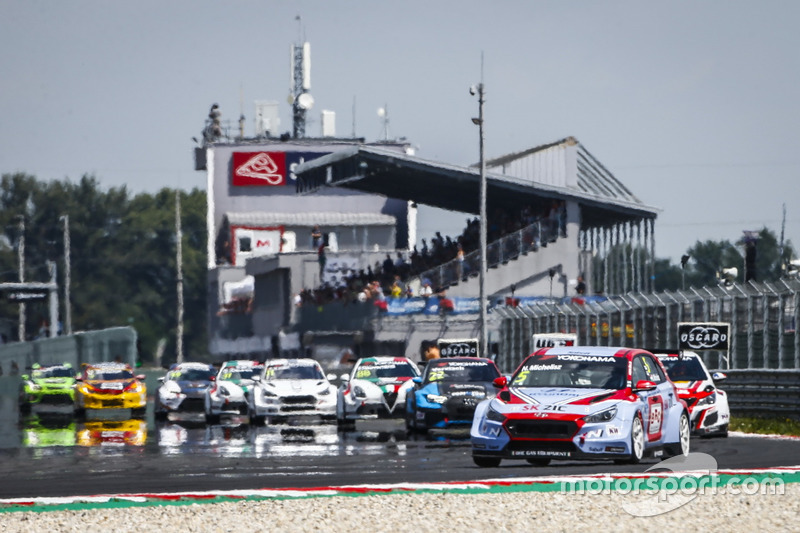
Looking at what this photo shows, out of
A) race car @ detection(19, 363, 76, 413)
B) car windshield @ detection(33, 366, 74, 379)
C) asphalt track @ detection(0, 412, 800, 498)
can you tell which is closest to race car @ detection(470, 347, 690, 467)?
asphalt track @ detection(0, 412, 800, 498)

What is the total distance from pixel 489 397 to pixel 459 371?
78.7 inches

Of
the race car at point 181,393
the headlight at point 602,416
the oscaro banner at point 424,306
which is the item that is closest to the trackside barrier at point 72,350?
the oscaro banner at point 424,306

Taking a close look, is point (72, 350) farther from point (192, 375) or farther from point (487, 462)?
point (487, 462)

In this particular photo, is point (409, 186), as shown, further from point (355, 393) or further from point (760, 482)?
point (760, 482)

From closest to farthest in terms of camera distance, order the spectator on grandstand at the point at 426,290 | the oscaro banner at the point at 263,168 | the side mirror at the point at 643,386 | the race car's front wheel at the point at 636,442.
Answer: the race car's front wheel at the point at 636,442, the side mirror at the point at 643,386, the spectator on grandstand at the point at 426,290, the oscaro banner at the point at 263,168

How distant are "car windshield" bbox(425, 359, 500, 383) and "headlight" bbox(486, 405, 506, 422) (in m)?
9.29

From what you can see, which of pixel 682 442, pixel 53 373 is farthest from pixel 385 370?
pixel 53 373

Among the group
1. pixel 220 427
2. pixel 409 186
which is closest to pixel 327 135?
pixel 409 186

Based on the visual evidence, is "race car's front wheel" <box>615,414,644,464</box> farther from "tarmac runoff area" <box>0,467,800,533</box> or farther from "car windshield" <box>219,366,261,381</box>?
"car windshield" <box>219,366,261,381</box>

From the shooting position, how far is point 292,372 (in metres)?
32.1

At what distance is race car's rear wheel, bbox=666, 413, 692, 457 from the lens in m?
17.9

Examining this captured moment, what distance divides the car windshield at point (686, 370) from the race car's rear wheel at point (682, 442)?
19.3 ft

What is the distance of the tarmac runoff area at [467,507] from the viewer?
11.3 m

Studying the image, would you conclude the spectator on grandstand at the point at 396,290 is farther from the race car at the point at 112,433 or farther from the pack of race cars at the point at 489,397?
the race car at the point at 112,433
